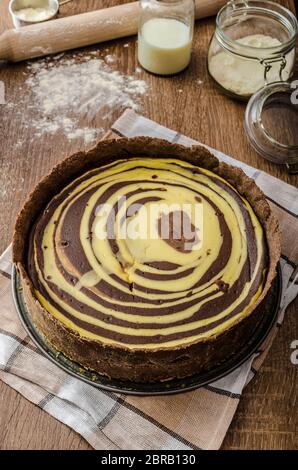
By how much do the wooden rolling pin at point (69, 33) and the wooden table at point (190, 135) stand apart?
0.04 metres

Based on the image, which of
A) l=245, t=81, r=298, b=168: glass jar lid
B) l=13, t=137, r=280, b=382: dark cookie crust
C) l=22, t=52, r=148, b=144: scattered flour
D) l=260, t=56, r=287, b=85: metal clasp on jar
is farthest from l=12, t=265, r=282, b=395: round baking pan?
l=260, t=56, r=287, b=85: metal clasp on jar

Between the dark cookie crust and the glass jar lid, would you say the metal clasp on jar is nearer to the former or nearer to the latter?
the glass jar lid

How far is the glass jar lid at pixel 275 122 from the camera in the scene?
1767 mm

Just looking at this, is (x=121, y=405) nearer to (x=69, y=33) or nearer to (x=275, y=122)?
(x=275, y=122)

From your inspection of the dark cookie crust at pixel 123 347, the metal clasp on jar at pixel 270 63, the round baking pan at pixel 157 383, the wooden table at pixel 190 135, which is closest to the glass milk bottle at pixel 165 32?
the wooden table at pixel 190 135

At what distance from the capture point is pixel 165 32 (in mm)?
1929

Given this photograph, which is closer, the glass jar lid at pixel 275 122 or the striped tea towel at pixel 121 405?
the striped tea towel at pixel 121 405

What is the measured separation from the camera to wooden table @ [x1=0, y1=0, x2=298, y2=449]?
130 cm

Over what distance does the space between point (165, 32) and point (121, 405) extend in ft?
3.64

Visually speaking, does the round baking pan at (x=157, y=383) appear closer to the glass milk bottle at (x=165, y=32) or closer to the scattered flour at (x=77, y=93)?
the scattered flour at (x=77, y=93)

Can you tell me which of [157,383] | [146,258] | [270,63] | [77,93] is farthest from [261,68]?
[157,383]
